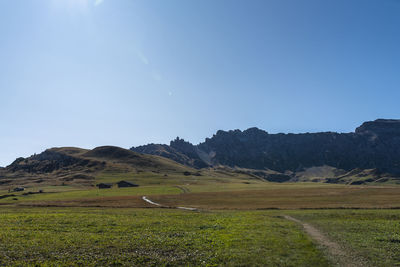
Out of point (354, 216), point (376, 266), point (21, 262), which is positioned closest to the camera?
point (376, 266)

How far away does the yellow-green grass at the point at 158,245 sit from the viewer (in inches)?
928

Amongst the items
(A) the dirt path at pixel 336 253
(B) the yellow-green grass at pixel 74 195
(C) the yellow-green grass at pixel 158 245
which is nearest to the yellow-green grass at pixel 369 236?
(A) the dirt path at pixel 336 253

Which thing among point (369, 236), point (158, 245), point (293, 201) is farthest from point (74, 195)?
point (369, 236)

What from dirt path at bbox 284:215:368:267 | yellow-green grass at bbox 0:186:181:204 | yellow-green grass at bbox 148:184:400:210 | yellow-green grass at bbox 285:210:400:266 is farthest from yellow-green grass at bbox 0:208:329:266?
yellow-green grass at bbox 0:186:181:204

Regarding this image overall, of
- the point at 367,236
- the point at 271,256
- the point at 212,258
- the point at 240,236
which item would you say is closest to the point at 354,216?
the point at 367,236

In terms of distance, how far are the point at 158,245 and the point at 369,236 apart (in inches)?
1021

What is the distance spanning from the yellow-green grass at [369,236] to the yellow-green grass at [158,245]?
408cm

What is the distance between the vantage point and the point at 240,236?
32.3 metres

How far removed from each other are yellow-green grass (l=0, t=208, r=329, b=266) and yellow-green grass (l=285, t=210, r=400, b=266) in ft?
13.4

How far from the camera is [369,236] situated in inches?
1259

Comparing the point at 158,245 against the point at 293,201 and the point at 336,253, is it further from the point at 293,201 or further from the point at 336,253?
the point at 293,201

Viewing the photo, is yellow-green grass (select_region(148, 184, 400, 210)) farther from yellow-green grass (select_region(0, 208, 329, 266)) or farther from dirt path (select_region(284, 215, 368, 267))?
dirt path (select_region(284, 215, 368, 267))

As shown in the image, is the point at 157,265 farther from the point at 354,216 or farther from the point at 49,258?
the point at 354,216

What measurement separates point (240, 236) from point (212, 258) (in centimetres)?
939
